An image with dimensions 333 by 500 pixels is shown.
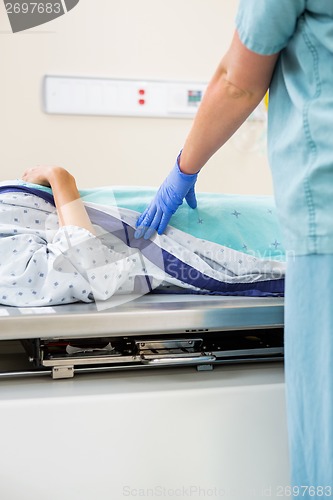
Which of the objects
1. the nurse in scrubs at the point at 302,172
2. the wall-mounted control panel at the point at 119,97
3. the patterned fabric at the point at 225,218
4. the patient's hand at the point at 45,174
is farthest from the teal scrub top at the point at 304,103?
the wall-mounted control panel at the point at 119,97

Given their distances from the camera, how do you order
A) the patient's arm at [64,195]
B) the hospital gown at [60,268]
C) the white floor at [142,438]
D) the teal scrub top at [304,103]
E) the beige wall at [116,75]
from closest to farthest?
the teal scrub top at [304,103] < the white floor at [142,438] < the hospital gown at [60,268] < the patient's arm at [64,195] < the beige wall at [116,75]

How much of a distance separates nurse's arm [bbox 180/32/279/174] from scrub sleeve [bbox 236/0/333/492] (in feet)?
0.09

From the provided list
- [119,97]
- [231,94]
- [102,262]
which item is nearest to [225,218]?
[102,262]

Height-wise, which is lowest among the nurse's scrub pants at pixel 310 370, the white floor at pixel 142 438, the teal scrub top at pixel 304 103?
the white floor at pixel 142 438

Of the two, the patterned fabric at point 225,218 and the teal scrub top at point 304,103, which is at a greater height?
the teal scrub top at point 304,103

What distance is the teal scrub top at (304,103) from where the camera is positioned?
847 mm

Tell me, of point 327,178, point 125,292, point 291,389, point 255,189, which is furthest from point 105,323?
point 255,189

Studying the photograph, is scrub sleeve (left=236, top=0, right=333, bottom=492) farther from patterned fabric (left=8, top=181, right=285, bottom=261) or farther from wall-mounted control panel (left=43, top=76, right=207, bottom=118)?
wall-mounted control panel (left=43, top=76, right=207, bottom=118)

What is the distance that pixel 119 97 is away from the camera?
7.77 ft

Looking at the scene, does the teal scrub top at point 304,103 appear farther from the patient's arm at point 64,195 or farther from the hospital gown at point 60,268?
the patient's arm at point 64,195

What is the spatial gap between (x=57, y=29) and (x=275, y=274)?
146 centimetres

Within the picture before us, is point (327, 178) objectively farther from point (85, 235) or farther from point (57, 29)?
point (57, 29)

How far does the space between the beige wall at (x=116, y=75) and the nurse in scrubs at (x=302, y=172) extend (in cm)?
145

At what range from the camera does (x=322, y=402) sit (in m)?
0.89
